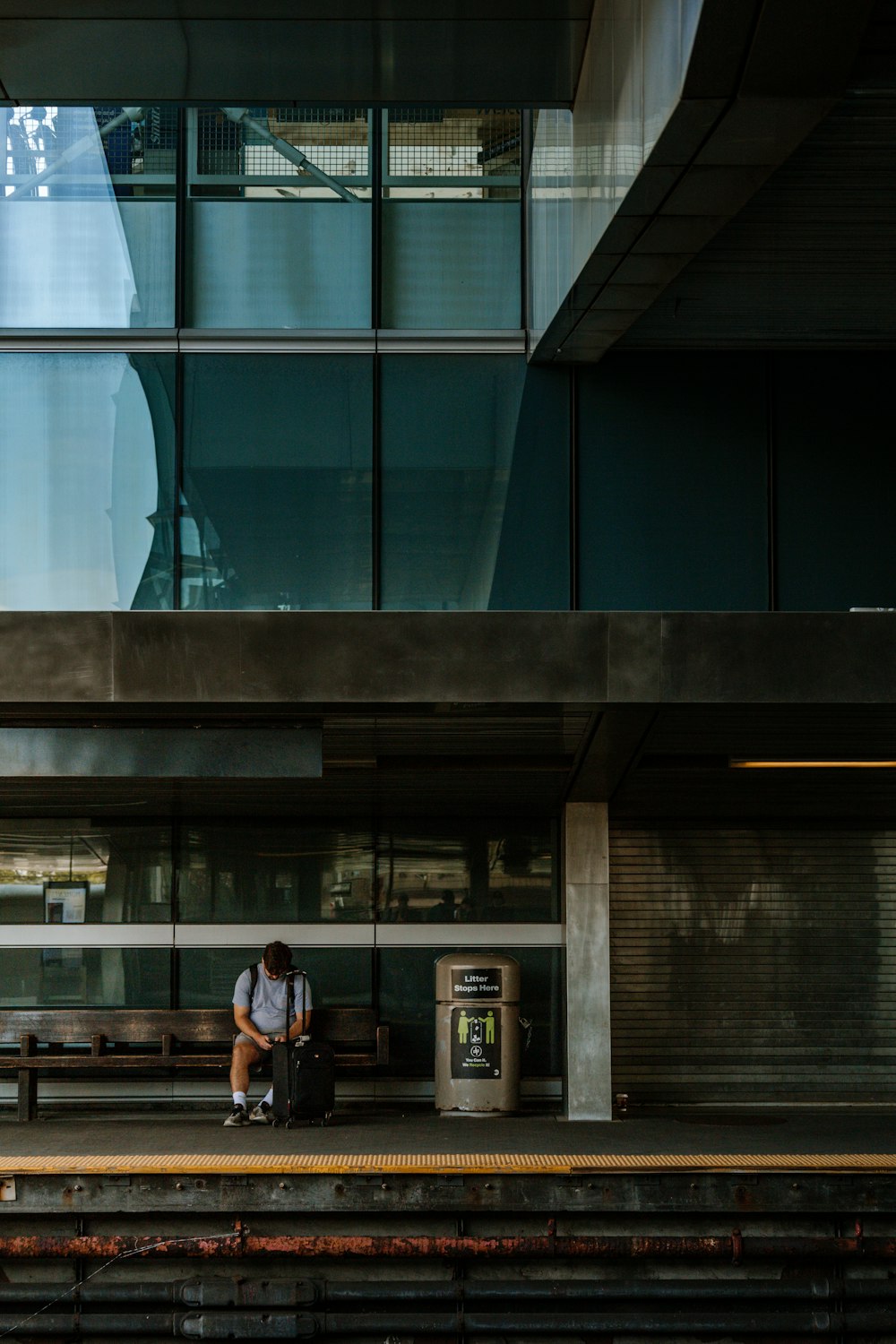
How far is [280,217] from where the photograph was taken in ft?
36.7

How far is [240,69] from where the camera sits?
8.46m

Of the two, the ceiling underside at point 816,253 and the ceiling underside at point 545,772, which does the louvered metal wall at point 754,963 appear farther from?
the ceiling underside at point 816,253

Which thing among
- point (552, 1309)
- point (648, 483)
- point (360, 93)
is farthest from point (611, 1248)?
point (360, 93)

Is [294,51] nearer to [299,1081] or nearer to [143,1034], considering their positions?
[299,1081]

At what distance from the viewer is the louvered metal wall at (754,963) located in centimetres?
1230

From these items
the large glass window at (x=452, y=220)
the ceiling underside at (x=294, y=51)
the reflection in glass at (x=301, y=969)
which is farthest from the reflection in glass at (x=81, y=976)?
the ceiling underside at (x=294, y=51)

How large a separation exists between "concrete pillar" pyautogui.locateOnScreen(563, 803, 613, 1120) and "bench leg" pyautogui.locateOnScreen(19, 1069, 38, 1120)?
4264 millimetres

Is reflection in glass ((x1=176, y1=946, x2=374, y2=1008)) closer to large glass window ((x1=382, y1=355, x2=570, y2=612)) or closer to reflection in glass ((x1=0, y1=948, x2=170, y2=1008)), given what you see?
reflection in glass ((x1=0, y1=948, x2=170, y2=1008))

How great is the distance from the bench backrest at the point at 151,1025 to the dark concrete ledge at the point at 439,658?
3.35m

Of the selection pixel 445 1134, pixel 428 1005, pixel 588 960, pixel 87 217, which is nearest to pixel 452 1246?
pixel 445 1134

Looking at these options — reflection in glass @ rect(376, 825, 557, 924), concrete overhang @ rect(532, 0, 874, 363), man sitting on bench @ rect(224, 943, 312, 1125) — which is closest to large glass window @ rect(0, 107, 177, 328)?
concrete overhang @ rect(532, 0, 874, 363)

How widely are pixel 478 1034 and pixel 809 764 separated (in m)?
3.36

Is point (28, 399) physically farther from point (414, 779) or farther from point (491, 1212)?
point (491, 1212)

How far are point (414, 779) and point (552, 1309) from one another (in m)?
4.13
